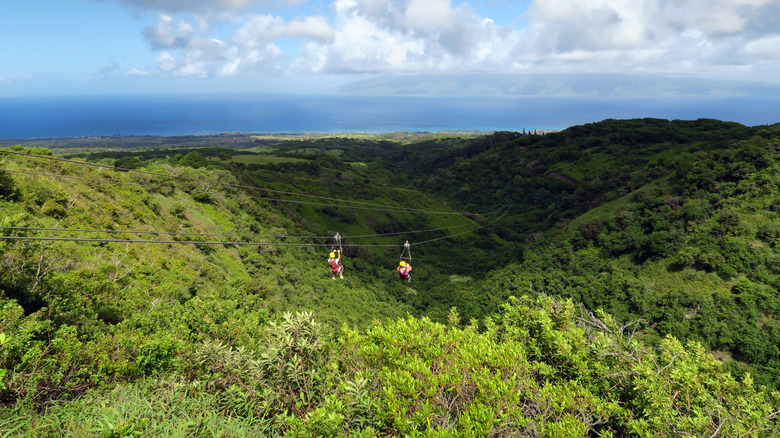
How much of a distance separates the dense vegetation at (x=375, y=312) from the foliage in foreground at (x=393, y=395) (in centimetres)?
8

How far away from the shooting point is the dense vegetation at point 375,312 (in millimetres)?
8961

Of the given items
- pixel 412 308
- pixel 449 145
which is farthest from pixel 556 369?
pixel 449 145

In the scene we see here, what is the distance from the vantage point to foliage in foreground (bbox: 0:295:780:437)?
8.00 metres

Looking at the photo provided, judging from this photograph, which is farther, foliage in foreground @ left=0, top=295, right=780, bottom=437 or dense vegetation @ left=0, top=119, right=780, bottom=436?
dense vegetation @ left=0, top=119, right=780, bottom=436

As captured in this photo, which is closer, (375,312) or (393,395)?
(393,395)

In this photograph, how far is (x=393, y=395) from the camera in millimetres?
8422

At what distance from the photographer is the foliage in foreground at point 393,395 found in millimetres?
7996

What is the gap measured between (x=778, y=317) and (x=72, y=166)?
2577 inches

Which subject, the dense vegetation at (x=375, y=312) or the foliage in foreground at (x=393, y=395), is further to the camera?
the dense vegetation at (x=375, y=312)

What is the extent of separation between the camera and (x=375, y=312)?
43000 mm

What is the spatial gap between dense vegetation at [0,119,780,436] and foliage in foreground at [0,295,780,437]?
0.08 m

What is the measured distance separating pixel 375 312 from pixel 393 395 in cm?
3546

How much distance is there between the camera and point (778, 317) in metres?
28.7

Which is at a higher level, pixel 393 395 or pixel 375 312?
pixel 393 395
